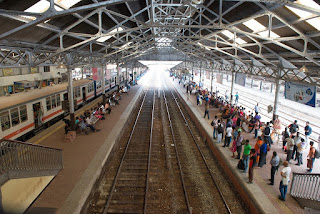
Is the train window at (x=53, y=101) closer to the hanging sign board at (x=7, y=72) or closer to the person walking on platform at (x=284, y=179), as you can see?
the hanging sign board at (x=7, y=72)

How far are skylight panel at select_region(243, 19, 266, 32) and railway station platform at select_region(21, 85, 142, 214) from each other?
31.4 ft

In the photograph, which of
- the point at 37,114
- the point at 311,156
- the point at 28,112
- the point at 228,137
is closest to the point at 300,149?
the point at 311,156

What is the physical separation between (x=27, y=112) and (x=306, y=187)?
42.6 feet

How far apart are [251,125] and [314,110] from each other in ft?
52.2

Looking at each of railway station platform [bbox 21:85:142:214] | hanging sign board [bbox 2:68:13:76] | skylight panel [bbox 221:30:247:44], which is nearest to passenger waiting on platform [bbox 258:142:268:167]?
railway station platform [bbox 21:85:142:214]

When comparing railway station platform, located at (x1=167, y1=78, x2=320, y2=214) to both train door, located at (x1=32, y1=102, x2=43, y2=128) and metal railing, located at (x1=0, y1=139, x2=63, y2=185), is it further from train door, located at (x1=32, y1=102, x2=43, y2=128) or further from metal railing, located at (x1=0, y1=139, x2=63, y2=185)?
train door, located at (x1=32, y1=102, x2=43, y2=128)

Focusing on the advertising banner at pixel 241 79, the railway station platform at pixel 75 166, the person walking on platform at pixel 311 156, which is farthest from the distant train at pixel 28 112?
the advertising banner at pixel 241 79

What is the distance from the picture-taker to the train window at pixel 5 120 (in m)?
10.2

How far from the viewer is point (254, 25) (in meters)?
12.2

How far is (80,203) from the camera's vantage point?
713 cm

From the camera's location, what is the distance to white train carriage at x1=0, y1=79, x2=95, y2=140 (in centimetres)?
1062

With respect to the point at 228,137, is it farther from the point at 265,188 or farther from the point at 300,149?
the point at 265,188

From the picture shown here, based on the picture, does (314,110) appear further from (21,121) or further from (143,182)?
(21,121)

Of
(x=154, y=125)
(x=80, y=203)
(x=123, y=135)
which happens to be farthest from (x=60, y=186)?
(x=154, y=125)
